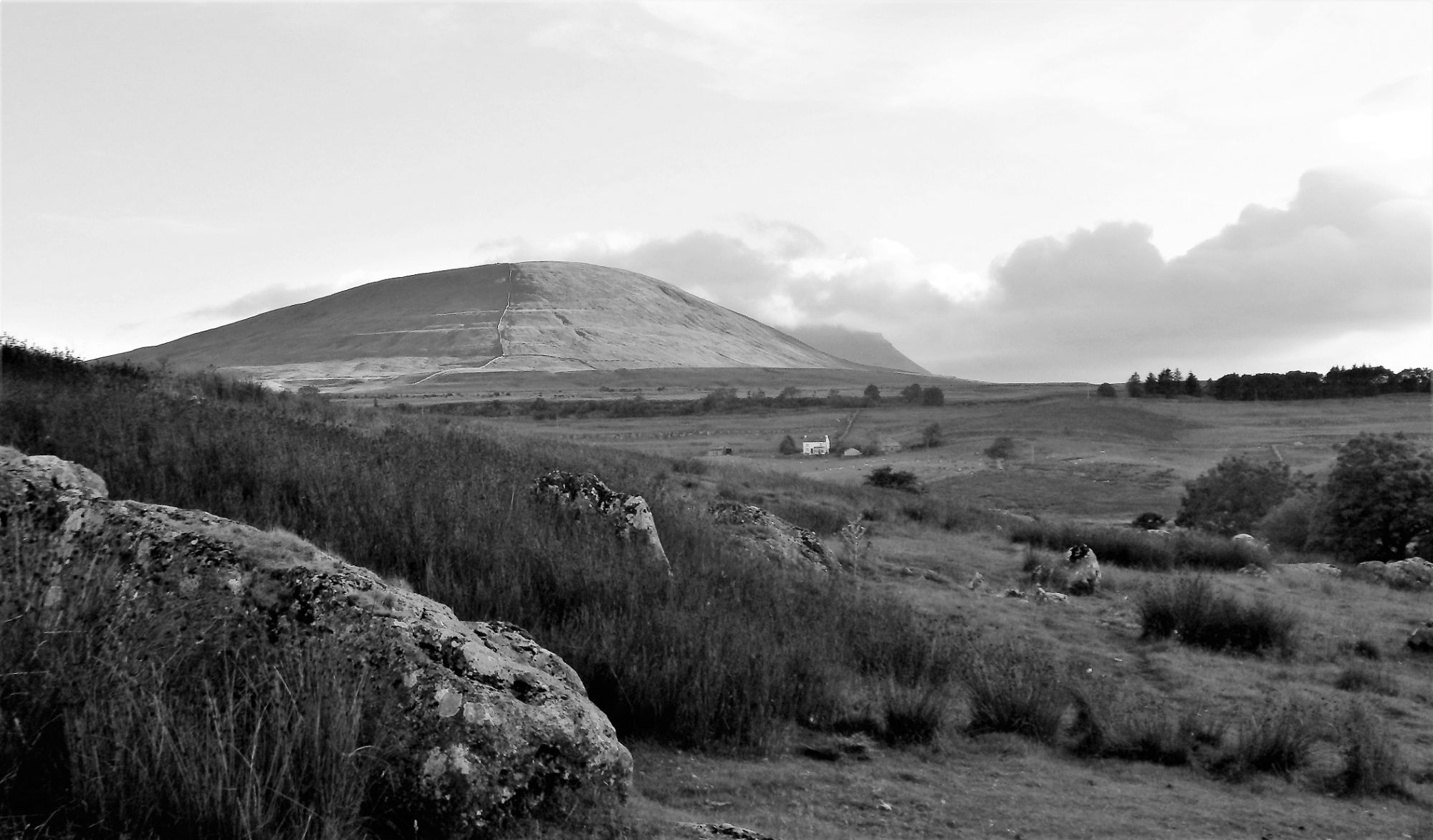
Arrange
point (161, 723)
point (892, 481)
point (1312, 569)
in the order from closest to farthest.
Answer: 1. point (161, 723)
2. point (1312, 569)
3. point (892, 481)

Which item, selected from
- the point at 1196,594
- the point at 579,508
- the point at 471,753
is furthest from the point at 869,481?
the point at 471,753

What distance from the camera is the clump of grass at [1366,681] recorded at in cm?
952

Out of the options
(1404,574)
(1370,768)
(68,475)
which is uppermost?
(68,475)

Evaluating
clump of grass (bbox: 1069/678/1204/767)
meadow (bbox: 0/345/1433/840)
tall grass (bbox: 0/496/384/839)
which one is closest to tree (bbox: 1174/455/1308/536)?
meadow (bbox: 0/345/1433/840)

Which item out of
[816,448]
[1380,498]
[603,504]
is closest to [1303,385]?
[816,448]

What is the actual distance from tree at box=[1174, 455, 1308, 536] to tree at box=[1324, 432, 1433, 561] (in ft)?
30.3

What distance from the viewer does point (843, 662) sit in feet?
26.3

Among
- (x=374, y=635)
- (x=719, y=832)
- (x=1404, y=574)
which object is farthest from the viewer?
(x=1404, y=574)

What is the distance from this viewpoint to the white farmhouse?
231 feet

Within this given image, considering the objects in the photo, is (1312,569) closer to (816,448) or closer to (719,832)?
(719,832)

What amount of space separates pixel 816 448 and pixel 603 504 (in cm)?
6223

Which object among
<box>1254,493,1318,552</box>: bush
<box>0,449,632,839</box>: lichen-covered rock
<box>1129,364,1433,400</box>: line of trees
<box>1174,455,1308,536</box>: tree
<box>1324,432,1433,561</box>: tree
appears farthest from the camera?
<box>1129,364,1433,400</box>: line of trees

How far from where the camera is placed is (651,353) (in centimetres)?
18750

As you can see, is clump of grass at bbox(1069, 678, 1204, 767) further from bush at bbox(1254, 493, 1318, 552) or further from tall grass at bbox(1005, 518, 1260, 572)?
bush at bbox(1254, 493, 1318, 552)
